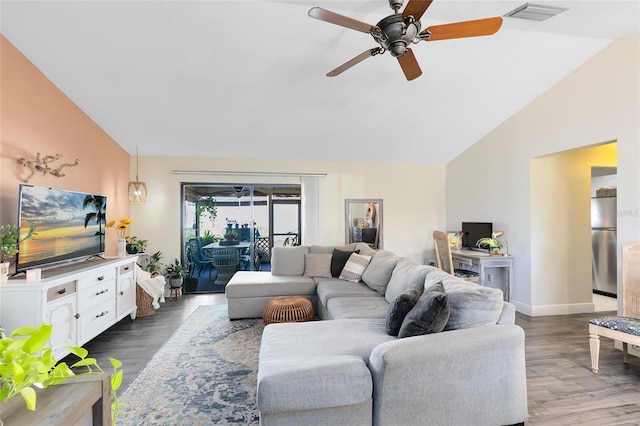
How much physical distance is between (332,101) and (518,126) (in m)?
2.55

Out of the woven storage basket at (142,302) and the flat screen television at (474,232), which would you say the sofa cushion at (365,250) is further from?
the woven storage basket at (142,302)

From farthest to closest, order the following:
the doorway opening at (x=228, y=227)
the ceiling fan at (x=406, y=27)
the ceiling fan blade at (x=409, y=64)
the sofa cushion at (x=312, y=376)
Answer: the doorway opening at (x=228, y=227), the ceiling fan blade at (x=409, y=64), the ceiling fan at (x=406, y=27), the sofa cushion at (x=312, y=376)

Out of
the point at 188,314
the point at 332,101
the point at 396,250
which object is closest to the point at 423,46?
the point at 332,101

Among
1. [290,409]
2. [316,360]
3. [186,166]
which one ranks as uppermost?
[186,166]

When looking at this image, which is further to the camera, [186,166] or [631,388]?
[186,166]

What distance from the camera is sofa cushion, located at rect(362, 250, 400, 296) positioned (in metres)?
3.48

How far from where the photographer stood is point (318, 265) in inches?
173

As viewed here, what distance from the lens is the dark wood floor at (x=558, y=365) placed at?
6.91 ft

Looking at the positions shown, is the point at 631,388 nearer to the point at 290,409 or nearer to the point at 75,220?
the point at 290,409

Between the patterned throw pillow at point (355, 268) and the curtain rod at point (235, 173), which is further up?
the curtain rod at point (235, 173)

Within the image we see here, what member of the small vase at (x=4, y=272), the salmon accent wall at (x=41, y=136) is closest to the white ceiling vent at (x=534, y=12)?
the salmon accent wall at (x=41, y=136)

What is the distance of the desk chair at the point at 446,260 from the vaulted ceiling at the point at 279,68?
1.63m

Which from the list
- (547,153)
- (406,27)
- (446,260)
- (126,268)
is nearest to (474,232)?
(446,260)

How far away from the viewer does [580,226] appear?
14.2 feet
